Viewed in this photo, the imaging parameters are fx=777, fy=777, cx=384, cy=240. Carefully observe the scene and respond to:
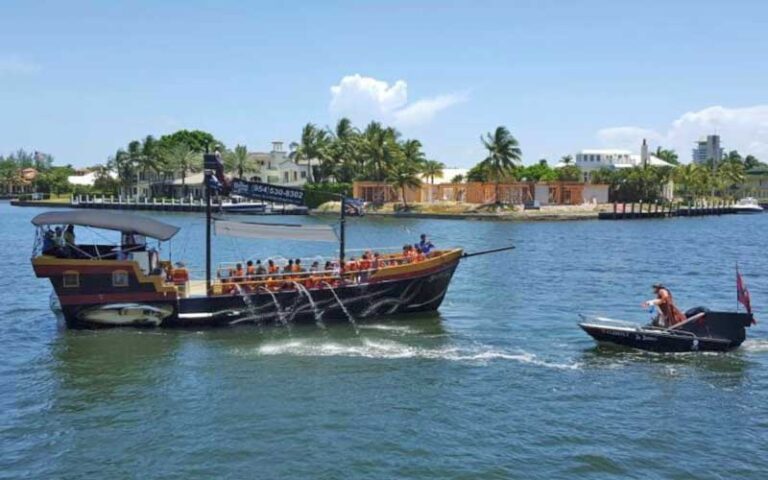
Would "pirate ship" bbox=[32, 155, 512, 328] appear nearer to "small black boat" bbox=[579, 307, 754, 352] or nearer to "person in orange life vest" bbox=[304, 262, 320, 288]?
"person in orange life vest" bbox=[304, 262, 320, 288]

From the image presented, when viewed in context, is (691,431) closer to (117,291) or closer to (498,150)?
(117,291)

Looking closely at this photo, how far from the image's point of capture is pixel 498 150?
11731 cm

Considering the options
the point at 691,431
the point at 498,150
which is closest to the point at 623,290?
the point at 691,431

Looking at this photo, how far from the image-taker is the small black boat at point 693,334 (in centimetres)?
2567

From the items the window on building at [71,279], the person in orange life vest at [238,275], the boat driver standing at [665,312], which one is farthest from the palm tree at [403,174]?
the boat driver standing at [665,312]

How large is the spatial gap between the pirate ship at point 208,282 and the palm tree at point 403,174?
301ft

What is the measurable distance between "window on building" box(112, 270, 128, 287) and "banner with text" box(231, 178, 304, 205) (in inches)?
219

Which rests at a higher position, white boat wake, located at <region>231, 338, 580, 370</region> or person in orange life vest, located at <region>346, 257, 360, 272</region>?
person in orange life vest, located at <region>346, 257, 360, 272</region>

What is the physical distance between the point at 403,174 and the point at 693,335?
9944 cm

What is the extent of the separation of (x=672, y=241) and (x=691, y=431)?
212 feet

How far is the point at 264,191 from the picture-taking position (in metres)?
31.7

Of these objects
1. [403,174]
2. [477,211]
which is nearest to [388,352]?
[477,211]

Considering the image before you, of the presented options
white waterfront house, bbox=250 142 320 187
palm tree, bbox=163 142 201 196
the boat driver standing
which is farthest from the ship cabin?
palm tree, bbox=163 142 201 196

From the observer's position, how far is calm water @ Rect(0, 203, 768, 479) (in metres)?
16.9
